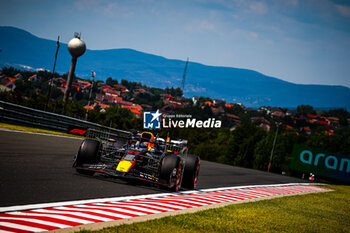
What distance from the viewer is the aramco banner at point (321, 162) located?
32594 mm

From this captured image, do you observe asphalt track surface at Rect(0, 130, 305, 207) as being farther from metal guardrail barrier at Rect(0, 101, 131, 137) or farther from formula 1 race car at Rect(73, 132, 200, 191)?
metal guardrail barrier at Rect(0, 101, 131, 137)

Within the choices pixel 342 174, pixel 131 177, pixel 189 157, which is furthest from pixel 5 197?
pixel 342 174

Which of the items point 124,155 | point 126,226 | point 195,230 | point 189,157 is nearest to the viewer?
point 126,226

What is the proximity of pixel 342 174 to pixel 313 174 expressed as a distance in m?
2.36

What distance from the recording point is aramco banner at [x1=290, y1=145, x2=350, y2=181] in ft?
107

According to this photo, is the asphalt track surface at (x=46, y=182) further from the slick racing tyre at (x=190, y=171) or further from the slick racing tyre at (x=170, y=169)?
the slick racing tyre at (x=190, y=171)

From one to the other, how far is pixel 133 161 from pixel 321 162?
2730 centimetres

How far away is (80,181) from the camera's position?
937cm

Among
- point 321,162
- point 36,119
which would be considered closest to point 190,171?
point 36,119

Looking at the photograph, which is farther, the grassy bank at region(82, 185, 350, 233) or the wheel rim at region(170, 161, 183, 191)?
the wheel rim at region(170, 161, 183, 191)

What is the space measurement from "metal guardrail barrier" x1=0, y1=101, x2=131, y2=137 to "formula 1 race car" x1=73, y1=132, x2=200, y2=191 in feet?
26.0

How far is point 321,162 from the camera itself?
33.8 meters

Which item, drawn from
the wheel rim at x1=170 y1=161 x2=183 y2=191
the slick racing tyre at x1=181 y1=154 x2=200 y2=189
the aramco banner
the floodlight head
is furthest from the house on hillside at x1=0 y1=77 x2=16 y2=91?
the wheel rim at x1=170 y1=161 x2=183 y2=191

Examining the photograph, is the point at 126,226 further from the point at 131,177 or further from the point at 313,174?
the point at 313,174
